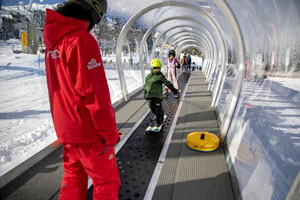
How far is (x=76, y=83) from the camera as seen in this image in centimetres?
163

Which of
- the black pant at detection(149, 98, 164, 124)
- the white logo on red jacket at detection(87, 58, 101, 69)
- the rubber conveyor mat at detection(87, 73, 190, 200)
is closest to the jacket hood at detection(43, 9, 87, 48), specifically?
the white logo on red jacket at detection(87, 58, 101, 69)

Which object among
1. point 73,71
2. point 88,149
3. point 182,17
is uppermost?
Result: point 182,17

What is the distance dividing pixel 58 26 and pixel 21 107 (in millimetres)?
3301

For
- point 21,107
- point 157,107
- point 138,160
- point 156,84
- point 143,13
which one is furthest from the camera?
point 143,13

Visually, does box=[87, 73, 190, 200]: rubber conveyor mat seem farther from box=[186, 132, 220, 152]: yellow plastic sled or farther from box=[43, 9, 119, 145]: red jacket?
box=[43, 9, 119, 145]: red jacket

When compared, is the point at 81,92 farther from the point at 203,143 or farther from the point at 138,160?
the point at 203,143

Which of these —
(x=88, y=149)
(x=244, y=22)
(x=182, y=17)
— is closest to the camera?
(x=88, y=149)

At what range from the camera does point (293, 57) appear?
6.16 feet

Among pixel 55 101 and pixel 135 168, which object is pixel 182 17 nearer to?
pixel 135 168

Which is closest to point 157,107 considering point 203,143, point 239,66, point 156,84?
point 156,84

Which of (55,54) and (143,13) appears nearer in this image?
(55,54)

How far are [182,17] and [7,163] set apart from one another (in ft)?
28.4

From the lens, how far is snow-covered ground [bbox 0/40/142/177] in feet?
10.4

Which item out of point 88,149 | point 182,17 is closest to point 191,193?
point 88,149
